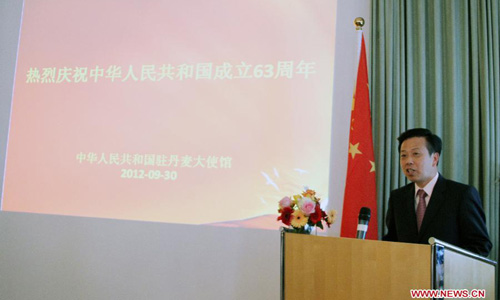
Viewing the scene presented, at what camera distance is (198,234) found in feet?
13.0

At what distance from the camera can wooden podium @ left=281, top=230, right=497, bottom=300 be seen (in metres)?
1.90

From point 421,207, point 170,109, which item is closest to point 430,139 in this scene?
point 421,207

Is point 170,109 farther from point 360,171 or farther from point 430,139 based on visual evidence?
point 430,139

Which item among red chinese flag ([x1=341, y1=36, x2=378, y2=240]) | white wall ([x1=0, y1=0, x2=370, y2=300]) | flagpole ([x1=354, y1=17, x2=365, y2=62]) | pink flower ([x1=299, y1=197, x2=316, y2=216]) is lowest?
white wall ([x1=0, y1=0, x2=370, y2=300])

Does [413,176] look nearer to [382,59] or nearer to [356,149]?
[356,149]

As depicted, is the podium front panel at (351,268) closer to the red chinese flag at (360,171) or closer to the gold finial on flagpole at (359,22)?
the red chinese flag at (360,171)

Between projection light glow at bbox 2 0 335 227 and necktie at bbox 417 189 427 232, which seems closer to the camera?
necktie at bbox 417 189 427 232

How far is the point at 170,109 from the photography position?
4121 mm

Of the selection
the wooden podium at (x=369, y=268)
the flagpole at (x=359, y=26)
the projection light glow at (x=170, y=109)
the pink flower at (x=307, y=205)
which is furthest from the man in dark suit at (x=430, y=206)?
the flagpole at (x=359, y=26)

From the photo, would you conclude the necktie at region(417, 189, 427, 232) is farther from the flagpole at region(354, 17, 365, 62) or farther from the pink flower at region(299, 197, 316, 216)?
the flagpole at region(354, 17, 365, 62)

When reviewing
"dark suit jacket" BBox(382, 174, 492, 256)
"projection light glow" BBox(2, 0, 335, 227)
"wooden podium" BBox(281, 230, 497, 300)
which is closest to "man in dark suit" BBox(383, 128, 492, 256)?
"dark suit jacket" BBox(382, 174, 492, 256)

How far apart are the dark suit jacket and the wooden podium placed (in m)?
0.21

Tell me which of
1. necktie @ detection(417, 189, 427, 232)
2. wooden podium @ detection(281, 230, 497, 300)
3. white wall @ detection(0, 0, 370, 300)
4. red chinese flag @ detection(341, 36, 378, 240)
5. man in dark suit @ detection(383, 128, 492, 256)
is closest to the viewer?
wooden podium @ detection(281, 230, 497, 300)

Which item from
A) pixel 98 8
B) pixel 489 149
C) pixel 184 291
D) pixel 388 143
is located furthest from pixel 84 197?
pixel 489 149
